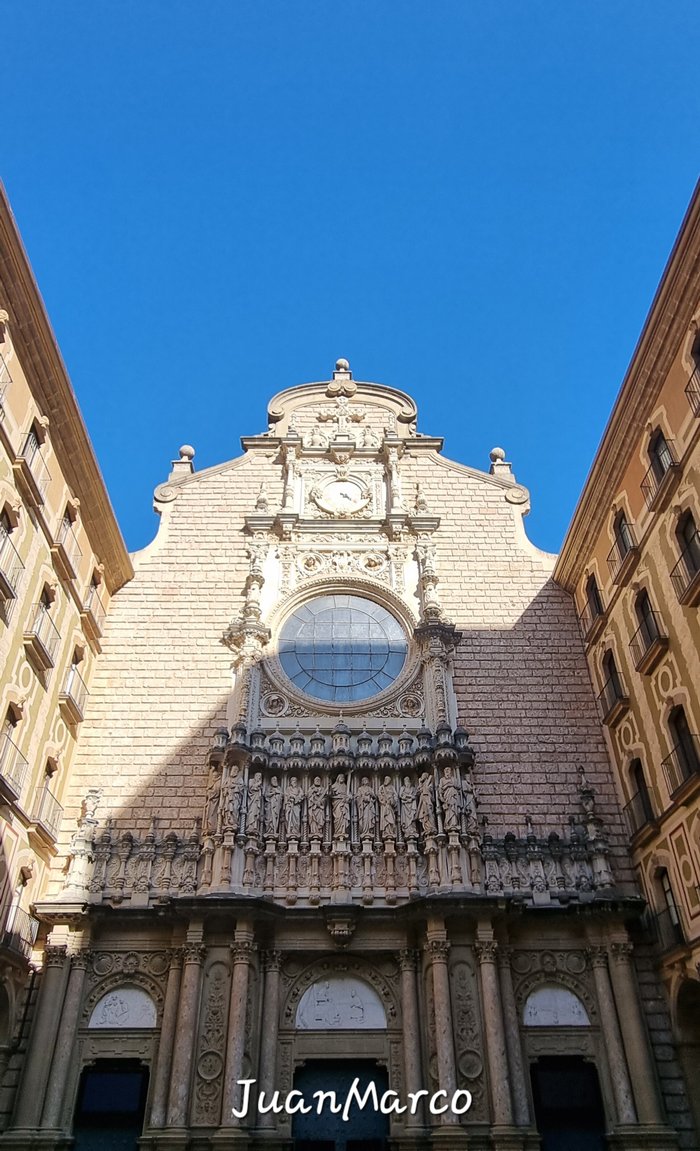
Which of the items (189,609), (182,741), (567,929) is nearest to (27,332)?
(189,609)

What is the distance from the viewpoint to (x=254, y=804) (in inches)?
634

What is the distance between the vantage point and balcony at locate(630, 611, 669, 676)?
1494 cm

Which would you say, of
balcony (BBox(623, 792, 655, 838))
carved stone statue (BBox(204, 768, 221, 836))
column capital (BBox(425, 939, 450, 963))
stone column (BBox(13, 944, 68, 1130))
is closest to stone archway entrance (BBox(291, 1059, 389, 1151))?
column capital (BBox(425, 939, 450, 963))

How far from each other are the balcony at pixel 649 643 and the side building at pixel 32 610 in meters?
11.1

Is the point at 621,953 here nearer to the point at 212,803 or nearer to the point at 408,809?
the point at 408,809

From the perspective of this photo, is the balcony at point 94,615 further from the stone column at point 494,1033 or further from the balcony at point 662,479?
the balcony at point 662,479

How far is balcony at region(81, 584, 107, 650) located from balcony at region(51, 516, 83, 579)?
0.94 m

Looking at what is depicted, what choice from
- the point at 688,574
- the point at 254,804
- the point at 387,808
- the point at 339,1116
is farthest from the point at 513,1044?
the point at 688,574

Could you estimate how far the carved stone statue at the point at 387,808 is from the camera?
627 inches

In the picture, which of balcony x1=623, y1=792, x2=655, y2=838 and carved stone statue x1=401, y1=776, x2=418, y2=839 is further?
carved stone statue x1=401, y1=776, x2=418, y2=839

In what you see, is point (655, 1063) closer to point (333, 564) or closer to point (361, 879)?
point (361, 879)

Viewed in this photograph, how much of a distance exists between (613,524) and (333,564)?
21.7 ft

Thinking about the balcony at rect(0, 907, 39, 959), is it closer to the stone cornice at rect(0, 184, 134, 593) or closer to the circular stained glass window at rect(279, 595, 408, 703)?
the circular stained glass window at rect(279, 595, 408, 703)

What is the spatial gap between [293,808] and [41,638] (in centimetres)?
581
